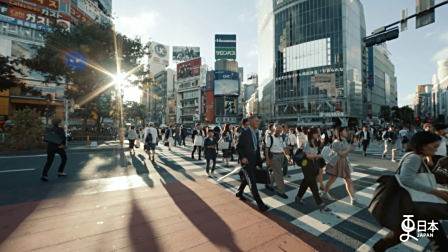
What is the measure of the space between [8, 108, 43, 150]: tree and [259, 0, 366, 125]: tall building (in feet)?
147

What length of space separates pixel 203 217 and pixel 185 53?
80945mm

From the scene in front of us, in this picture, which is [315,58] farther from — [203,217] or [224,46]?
[203,217]

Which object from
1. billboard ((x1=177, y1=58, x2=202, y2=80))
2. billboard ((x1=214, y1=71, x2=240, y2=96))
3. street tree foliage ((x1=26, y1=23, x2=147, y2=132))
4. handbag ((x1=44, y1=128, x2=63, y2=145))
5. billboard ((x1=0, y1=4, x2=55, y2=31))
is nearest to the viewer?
handbag ((x1=44, y1=128, x2=63, y2=145))

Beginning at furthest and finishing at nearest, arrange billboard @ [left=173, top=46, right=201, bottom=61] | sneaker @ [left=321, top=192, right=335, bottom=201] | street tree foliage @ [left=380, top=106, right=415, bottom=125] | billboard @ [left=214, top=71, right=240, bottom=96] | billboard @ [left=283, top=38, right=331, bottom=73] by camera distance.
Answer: billboard @ [left=173, top=46, right=201, bottom=61], street tree foliage @ [left=380, top=106, right=415, bottom=125], billboard @ [left=214, top=71, right=240, bottom=96], billboard @ [left=283, top=38, right=331, bottom=73], sneaker @ [left=321, top=192, right=335, bottom=201]

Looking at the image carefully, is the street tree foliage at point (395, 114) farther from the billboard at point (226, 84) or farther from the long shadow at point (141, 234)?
the long shadow at point (141, 234)

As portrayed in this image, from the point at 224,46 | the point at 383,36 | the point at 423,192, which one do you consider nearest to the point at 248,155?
the point at 423,192

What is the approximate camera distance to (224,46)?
53.8 metres

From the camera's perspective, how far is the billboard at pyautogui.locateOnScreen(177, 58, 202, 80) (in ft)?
244

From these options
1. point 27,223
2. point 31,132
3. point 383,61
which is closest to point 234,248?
point 27,223

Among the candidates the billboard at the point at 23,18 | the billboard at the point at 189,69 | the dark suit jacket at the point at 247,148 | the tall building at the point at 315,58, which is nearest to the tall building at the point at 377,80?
the tall building at the point at 315,58

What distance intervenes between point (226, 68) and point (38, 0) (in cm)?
4091

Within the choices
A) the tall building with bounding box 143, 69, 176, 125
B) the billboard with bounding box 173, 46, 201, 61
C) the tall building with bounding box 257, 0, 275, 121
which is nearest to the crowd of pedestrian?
the tall building with bounding box 257, 0, 275, 121

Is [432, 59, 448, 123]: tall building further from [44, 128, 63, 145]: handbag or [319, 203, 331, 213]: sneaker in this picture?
[44, 128, 63, 145]: handbag

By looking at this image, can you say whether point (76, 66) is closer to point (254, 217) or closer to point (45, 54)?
point (45, 54)
